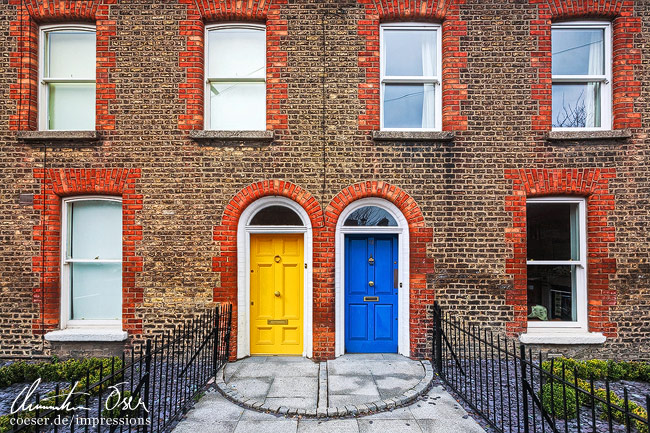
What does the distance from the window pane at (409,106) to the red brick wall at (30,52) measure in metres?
4.95

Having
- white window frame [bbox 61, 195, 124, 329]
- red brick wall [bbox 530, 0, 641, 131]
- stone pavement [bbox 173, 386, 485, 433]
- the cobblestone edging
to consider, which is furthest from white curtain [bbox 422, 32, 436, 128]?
white window frame [bbox 61, 195, 124, 329]

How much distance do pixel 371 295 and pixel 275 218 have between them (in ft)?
7.22

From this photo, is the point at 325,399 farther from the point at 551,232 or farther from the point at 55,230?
the point at 55,230

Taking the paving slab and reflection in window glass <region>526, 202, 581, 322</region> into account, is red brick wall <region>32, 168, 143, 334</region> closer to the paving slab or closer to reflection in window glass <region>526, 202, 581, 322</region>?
the paving slab

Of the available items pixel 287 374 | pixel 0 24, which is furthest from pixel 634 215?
pixel 0 24

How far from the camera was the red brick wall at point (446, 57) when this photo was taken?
627cm

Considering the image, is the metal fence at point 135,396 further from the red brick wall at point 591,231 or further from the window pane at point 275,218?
the red brick wall at point 591,231

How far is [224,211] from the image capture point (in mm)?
6191

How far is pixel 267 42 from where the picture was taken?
20.7 ft

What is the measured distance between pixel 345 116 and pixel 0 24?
6.38 m

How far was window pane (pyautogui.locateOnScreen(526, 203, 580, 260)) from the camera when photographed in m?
6.38

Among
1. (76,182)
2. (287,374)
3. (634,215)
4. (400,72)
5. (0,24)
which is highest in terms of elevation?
(0,24)

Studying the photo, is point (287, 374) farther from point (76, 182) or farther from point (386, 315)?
point (76, 182)

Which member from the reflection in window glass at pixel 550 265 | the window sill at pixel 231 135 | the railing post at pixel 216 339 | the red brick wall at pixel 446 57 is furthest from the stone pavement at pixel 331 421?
the red brick wall at pixel 446 57
